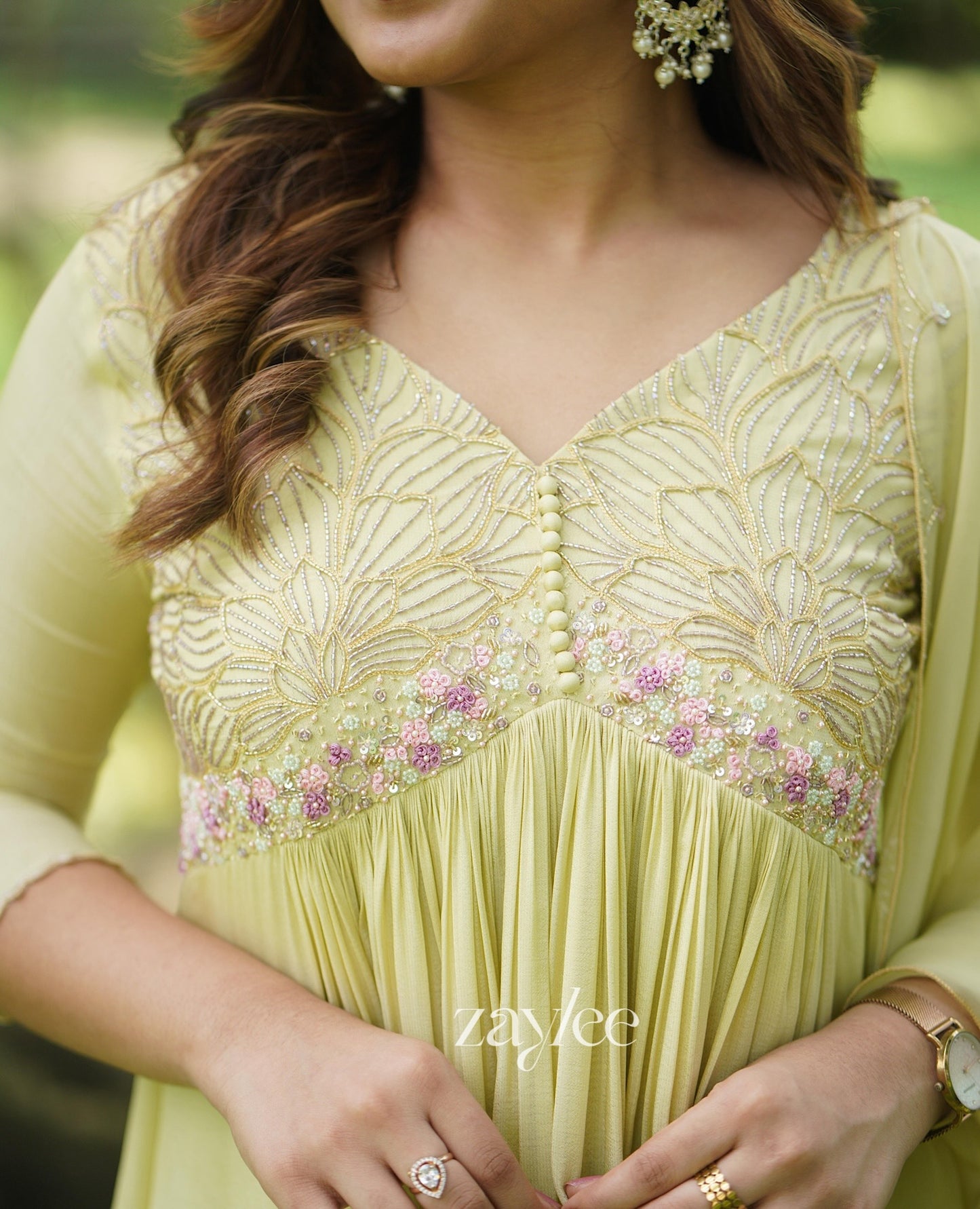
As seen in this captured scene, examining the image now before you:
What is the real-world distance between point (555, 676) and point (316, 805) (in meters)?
0.24

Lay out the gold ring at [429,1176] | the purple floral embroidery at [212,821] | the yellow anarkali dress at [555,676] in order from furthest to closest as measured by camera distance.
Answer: the purple floral embroidery at [212,821] < the yellow anarkali dress at [555,676] < the gold ring at [429,1176]

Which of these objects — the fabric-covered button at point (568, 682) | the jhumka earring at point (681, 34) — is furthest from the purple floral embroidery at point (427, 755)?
the jhumka earring at point (681, 34)

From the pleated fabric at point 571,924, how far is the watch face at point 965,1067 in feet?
0.54

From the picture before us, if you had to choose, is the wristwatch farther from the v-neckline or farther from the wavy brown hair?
the wavy brown hair

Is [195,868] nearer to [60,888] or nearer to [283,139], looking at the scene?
[60,888]

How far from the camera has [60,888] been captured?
3.77ft

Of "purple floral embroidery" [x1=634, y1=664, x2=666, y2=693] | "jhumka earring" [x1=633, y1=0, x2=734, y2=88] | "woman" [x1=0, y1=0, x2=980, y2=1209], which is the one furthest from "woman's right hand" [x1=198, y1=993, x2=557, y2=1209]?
"jhumka earring" [x1=633, y1=0, x2=734, y2=88]

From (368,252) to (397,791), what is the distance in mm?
573

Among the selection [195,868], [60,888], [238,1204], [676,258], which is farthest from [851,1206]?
[676,258]

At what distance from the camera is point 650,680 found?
1008mm

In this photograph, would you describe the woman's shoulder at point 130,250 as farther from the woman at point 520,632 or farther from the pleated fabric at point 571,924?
the pleated fabric at point 571,924

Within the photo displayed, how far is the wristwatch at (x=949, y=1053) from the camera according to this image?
108 cm

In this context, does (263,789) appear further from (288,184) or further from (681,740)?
(288,184)

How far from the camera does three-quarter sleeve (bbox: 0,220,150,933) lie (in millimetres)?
1165
